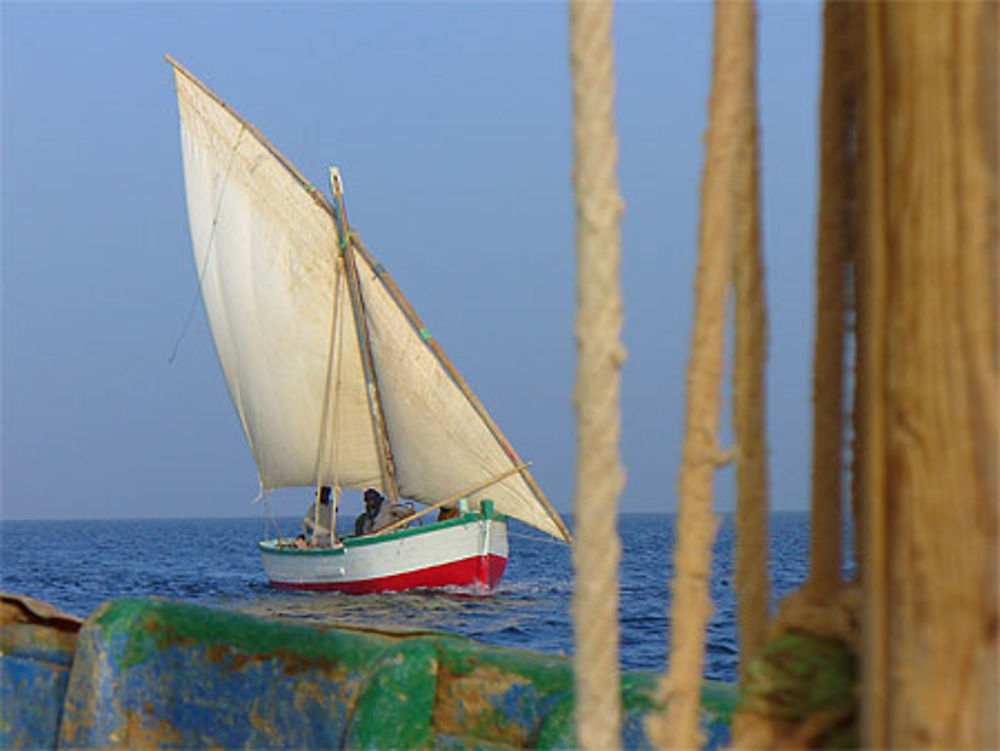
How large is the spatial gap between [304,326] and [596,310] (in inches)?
1053

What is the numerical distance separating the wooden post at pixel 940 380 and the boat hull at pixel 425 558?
27862 mm

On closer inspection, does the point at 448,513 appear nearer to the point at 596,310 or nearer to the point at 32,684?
the point at 32,684

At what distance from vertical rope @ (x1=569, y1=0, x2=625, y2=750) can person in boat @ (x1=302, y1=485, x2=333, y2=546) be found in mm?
28401

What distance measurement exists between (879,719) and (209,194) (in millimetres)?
27793

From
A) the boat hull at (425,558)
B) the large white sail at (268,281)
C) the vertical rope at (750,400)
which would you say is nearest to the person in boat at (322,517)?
the boat hull at (425,558)

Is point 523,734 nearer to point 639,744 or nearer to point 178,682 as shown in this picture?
point 639,744

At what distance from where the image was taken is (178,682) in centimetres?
384

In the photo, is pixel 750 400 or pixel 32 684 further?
pixel 32 684

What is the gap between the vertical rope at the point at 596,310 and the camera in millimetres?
1666

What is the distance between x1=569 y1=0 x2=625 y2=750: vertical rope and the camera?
5.47 feet

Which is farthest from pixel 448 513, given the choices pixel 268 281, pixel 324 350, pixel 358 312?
pixel 268 281

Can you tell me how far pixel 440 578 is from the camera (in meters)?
29.9

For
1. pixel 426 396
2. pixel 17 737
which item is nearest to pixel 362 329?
pixel 426 396

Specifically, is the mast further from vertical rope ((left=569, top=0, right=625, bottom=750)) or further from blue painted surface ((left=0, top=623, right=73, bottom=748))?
vertical rope ((left=569, top=0, right=625, bottom=750))
